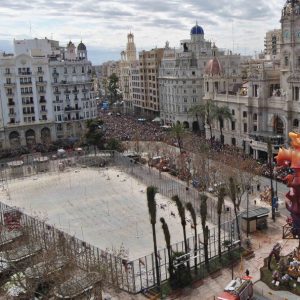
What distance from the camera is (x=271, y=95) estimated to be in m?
86.1

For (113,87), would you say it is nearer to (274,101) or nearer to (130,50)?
(130,50)

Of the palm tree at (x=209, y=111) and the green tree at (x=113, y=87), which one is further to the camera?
the green tree at (x=113, y=87)

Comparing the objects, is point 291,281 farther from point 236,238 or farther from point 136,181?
point 136,181

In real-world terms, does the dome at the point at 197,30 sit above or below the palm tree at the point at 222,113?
above

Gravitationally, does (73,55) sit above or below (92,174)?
above

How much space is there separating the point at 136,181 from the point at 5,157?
3559cm

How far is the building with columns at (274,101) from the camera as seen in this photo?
260ft

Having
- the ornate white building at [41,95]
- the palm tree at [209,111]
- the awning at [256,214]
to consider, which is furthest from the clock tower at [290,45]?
the ornate white building at [41,95]

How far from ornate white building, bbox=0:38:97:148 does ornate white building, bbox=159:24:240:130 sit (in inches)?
829

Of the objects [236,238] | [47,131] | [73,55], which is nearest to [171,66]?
[73,55]

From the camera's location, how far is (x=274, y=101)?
8306 cm

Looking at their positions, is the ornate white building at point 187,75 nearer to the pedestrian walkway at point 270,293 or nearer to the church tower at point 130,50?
the church tower at point 130,50

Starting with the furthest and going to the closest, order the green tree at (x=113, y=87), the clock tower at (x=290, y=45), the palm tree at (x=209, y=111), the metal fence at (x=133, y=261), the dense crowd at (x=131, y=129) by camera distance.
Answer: the green tree at (x=113, y=87), the dense crowd at (x=131, y=129), the palm tree at (x=209, y=111), the clock tower at (x=290, y=45), the metal fence at (x=133, y=261)

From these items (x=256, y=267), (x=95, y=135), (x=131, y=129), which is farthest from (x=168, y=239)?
(x=131, y=129)
